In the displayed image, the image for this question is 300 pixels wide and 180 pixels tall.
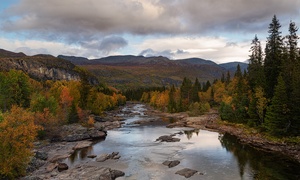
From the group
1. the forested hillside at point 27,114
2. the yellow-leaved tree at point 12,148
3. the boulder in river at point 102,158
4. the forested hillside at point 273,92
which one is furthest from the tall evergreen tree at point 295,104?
the yellow-leaved tree at point 12,148

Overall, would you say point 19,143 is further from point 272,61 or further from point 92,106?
point 92,106

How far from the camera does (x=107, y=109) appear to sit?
16012 centimetres

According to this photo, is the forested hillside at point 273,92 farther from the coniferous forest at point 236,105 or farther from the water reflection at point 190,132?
the water reflection at point 190,132

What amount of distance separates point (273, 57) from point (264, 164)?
40.3 metres

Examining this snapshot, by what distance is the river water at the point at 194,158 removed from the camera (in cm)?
4409

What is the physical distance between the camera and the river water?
145ft

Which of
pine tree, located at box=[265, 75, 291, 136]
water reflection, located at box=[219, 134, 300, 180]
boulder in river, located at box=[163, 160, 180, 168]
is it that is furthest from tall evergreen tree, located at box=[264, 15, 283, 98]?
boulder in river, located at box=[163, 160, 180, 168]

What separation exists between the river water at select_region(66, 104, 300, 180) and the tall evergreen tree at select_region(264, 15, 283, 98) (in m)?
19.2

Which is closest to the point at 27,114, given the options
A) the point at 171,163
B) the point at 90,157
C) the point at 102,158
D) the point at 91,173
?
the point at 90,157

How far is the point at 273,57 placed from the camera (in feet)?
255

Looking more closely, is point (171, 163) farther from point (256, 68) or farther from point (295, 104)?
point (256, 68)

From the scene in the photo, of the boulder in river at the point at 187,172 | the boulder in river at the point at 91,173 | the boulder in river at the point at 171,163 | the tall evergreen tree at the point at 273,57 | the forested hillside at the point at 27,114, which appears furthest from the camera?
the tall evergreen tree at the point at 273,57

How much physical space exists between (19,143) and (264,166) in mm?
41805

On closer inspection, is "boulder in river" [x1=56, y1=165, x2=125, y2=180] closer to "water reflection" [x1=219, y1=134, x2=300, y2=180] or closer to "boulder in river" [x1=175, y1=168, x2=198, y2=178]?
"boulder in river" [x1=175, y1=168, x2=198, y2=178]
